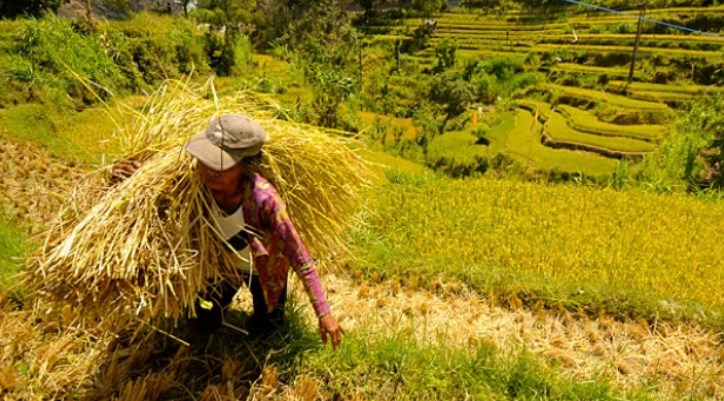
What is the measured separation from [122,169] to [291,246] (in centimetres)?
81

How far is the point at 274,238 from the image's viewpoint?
5.37 ft

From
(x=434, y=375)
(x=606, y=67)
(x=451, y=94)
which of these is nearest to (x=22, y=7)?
(x=434, y=375)

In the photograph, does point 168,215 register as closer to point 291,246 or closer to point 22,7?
point 291,246

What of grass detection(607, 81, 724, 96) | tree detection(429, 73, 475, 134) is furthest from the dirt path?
tree detection(429, 73, 475, 134)

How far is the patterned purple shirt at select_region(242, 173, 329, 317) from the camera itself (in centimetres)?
161

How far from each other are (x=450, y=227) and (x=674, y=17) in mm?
27159

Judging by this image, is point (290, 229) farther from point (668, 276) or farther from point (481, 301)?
point (668, 276)

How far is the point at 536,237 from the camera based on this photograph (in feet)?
12.1

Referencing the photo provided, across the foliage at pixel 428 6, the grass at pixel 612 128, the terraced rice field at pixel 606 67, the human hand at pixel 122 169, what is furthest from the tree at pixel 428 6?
the human hand at pixel 122 169

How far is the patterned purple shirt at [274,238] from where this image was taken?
1.61m

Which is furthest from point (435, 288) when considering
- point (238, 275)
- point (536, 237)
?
point (238, 275)

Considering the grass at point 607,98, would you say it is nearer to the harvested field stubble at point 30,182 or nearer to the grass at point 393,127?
the grass at point 393,127

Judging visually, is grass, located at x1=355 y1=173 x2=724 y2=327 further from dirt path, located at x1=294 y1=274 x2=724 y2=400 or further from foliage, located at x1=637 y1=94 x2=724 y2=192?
foliage, located at x1=637 y1=94 x2=724 y2=192

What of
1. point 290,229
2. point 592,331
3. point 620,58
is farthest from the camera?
point 620,58
